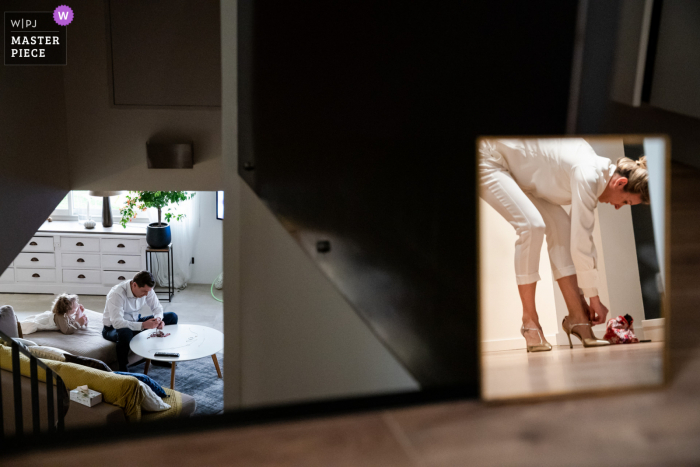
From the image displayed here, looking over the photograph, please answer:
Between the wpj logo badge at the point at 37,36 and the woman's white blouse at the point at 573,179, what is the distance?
7.95 ft

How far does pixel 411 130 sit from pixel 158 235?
17.0ft

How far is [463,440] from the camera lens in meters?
0.63

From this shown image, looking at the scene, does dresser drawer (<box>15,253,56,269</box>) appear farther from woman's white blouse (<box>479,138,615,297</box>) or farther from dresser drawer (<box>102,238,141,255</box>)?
woman's white blouse (<box>479,138,615,297</box>)

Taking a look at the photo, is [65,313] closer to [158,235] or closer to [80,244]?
[158,235]

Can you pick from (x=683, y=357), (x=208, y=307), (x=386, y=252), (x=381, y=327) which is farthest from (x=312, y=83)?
(x=208, y=307)

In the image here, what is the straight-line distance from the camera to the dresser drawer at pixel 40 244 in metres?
5.81

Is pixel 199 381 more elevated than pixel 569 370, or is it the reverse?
pixel 569 370

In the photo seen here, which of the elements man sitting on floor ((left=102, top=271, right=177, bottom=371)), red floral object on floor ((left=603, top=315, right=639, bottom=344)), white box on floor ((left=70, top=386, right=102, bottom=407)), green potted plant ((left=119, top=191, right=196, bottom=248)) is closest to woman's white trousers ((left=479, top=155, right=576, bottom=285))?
red floral object on floor ((left=603, top=315, right=639, bottom=344))

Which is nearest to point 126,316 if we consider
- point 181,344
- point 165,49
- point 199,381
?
point 181,344

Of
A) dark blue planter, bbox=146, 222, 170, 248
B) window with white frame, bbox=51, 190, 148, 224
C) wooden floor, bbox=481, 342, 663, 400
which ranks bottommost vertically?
dark blue planter, bbox=146, 222, 170, 248

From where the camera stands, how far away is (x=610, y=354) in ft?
2.64

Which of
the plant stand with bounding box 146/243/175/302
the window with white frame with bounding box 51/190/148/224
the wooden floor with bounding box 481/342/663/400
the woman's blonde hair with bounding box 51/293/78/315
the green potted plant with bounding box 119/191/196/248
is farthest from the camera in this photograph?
the window with white frame with bounding box 51/190/148/224

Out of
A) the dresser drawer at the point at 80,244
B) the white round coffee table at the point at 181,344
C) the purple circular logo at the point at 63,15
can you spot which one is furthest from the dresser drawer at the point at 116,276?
the purple circular logo at the point at 63,15

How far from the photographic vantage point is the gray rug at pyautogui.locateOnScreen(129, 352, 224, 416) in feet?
13.3
